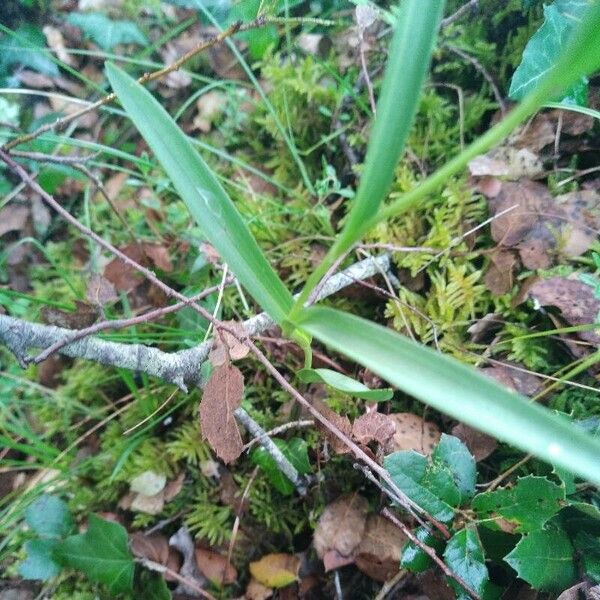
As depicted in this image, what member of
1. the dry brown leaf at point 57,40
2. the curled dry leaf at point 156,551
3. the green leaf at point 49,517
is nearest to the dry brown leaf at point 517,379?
the curled dry leaf at point 156,551

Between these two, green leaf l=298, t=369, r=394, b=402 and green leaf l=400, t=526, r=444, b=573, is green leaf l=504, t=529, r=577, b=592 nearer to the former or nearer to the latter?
green leaf l=400, t=526, r=444, b=573

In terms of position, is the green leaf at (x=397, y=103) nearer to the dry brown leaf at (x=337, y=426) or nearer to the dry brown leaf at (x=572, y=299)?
the dry brown leaf at (x=337, y=426)

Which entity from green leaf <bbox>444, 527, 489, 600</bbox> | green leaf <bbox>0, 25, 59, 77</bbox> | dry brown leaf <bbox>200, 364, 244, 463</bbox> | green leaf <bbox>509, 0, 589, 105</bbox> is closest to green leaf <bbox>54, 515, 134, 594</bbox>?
dry brown leaf <bbox>200, 364, 244, 463</bbox>

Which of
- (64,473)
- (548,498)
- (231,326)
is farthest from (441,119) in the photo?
(64,473)

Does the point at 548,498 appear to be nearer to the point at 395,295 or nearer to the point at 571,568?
the point at 571,568

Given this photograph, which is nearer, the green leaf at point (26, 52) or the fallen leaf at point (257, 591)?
the fallen leaf at point (257, 591)

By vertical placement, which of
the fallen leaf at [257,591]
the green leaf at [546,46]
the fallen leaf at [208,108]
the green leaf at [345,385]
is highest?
the fallen leaf at [208,108]
